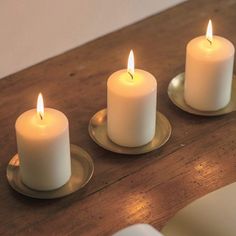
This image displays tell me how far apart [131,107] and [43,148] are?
0.51 feet

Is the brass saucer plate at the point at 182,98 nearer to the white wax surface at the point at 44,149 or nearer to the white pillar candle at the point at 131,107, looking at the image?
the white pillar candle at the point at 131,107

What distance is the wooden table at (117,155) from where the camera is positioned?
2.97ft

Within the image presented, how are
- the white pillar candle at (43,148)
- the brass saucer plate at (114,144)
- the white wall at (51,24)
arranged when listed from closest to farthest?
the white pillar candle at (43,148) → the brass saucer plate at (114,144) → the white wall at (51,24)

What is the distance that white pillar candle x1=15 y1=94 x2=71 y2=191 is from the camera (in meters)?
0.89

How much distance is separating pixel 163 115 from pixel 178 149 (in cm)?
8

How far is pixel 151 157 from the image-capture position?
1.00 meters

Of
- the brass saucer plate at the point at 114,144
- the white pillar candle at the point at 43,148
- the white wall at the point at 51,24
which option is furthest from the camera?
the white wall at the point at 51,24

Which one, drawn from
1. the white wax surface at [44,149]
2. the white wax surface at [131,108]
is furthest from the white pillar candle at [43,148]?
the white wax surface at [131,108]

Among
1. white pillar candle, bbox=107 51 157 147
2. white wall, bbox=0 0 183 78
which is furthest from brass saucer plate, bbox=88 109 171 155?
white wall, bbox=0 0 183 78

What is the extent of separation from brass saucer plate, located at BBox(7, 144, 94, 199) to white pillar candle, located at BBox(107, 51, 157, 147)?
0.06m

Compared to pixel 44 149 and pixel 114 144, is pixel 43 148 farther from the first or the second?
→ pixel 114 144

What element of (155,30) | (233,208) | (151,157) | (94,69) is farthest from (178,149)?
(155,30)

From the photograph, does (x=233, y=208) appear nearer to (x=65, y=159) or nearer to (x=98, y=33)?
(x=65, y=159)

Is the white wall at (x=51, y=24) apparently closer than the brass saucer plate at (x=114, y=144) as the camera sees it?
No
